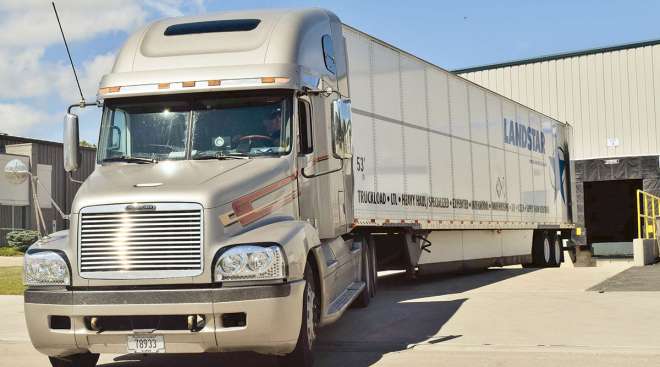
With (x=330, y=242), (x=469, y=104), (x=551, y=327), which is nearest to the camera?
(x=330, y=242)

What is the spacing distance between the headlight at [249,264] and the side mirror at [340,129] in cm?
203

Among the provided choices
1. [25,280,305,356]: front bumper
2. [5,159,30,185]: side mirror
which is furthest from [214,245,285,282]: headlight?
[5,159,30,185]: side mirror

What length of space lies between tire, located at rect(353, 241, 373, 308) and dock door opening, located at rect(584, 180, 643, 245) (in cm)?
3523

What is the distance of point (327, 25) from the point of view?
415 inches

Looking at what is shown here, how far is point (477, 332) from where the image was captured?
988 centimetres

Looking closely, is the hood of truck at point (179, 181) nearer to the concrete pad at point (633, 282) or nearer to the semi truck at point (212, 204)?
the semi truck at point (212, 204)

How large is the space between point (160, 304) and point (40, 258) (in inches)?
48.1

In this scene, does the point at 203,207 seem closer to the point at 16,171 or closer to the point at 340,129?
the point at 340,129

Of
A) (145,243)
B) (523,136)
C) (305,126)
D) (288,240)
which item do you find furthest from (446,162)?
(145,243)

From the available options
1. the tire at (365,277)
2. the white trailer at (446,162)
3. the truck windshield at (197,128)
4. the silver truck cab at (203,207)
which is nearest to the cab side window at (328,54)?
the silver truck cab at (203,207)

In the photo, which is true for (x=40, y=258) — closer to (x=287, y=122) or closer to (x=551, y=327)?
(x=287, y=122)

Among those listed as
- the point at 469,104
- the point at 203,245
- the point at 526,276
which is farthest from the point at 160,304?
the point at 526,276

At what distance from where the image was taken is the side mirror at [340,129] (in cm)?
834

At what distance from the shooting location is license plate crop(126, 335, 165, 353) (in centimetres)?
654
